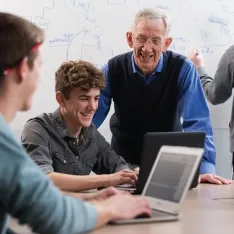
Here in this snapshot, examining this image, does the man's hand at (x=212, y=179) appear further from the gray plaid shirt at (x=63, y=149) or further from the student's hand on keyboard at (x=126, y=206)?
the student's hand on keyboard at (x=126, y=206)

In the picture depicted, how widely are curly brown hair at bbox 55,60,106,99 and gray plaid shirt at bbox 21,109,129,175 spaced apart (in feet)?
0.39

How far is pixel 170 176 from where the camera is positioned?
47.7 inches

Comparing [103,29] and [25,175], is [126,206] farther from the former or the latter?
[103,29]

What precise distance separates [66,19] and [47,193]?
1.96m

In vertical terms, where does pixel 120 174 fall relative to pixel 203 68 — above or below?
below

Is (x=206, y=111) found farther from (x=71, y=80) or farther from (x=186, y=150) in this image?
(x=186, y=150)

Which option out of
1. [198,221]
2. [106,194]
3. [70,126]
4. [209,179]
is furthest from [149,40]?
[198,221]

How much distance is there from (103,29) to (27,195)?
2.05m

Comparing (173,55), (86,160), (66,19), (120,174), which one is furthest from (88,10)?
(120,174)

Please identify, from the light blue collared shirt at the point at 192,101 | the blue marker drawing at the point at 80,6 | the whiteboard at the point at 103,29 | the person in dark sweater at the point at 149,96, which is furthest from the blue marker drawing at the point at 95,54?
the light blue collared shirt at the point at 192,101

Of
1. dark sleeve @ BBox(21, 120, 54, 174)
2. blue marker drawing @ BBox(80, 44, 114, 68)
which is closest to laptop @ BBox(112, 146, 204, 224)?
dark sleeve @ BBox(21, 120, 54, 174)

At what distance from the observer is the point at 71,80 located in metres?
1.89

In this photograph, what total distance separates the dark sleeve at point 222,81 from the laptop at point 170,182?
1485 mm

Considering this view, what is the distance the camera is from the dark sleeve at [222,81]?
265cm
